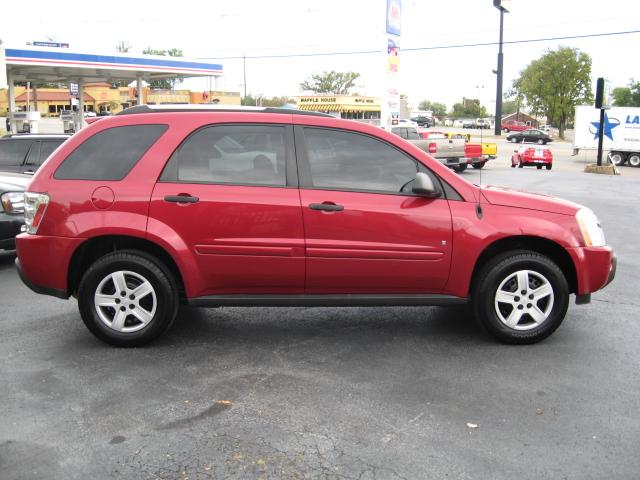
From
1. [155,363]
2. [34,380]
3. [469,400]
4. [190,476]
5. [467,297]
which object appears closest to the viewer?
[190,476]

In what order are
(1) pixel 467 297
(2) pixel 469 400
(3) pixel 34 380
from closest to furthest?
1. (2) pixel 469 400
2. (3) pixel 34 380
3. (1) pixel 467 297

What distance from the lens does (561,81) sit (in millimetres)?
78438

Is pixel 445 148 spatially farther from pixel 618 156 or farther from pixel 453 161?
pixel 618 156

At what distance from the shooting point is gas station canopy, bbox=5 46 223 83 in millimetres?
30562

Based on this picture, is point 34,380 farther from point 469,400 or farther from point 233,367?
point 469,400

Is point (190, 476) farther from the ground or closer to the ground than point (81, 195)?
closer to the ground

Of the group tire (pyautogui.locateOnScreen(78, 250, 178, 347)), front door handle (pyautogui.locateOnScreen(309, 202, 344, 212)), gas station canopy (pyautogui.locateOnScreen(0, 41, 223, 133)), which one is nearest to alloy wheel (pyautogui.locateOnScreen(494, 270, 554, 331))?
front door handle (pyautogui.locateOnScreen(309, 202, 344, 212))

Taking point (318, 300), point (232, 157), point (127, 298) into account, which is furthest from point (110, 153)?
point (318, 300)

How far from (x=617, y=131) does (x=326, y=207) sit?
117ft

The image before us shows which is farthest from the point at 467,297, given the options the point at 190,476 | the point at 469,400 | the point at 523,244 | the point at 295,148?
the point at 190,476

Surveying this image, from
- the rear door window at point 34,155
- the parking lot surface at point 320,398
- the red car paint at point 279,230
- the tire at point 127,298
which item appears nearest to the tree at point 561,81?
the rear door window at point 34,155

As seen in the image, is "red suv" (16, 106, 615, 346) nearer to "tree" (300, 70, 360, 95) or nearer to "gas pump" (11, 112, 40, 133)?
"gas pump" (11, 112, 40, 133)

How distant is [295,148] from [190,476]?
2.61 meters

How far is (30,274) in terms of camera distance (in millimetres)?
4887
